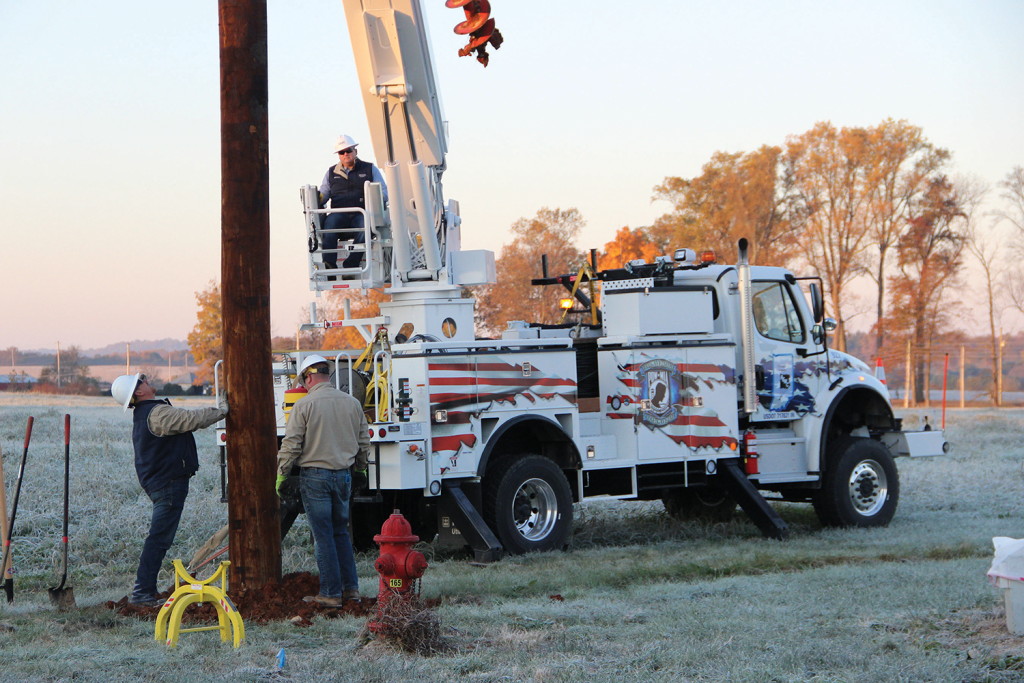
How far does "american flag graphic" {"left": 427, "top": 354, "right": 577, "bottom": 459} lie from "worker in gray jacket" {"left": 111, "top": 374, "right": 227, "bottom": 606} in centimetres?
257

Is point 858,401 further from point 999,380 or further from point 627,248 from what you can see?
point 999,380

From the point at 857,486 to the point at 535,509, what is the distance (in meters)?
4.52

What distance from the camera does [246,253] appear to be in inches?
286

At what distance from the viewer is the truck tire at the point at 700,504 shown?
44.5ft

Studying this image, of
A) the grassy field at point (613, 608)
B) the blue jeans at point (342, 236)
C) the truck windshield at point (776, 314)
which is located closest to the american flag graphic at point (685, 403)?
the truck windshield at point (776, 314)

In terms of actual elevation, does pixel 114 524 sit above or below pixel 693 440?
below

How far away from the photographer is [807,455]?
41.2 feet

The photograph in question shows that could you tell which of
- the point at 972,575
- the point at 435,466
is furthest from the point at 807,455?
the point at 435,466

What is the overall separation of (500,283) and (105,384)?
33.9 m

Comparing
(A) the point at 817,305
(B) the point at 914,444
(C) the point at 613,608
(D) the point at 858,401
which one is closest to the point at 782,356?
(A) the point at 817,305

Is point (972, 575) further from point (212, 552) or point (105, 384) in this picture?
point (105, 384)

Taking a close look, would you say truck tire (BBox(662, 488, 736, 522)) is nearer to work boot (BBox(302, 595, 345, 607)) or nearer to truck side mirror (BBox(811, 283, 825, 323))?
truck side mirror (BBox(811, 283, 825, 323))

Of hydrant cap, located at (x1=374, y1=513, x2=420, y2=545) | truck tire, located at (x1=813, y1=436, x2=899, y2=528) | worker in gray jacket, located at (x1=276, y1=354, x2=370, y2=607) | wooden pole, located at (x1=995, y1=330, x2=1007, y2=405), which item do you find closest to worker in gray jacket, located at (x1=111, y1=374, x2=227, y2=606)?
worker in gray jacket, located at (x1=276, y1=354, x2=370, y2=607)

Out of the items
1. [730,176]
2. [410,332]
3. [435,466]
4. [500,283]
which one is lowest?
[435,466]
